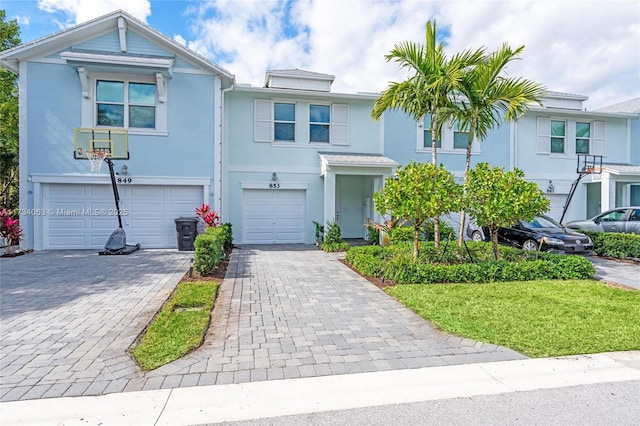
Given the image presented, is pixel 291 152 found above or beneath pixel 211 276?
above

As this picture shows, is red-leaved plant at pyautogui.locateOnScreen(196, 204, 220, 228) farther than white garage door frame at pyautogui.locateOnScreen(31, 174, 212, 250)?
No

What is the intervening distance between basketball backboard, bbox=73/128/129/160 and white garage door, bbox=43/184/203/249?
3.81 ft

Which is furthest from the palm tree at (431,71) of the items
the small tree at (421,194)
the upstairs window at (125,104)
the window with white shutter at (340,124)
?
the upstairs window at (125,104)

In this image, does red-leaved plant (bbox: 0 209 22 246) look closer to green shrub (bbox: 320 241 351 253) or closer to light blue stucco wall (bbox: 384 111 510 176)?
green shrub (bbox: 320 241 351 253)

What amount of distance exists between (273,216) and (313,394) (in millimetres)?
11454

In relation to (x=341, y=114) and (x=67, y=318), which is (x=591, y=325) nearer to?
(x=67, y=318)

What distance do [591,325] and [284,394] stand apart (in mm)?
4420

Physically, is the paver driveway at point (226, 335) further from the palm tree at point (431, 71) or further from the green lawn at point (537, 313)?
the palm tree at point (431, 71)

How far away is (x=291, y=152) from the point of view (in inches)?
572

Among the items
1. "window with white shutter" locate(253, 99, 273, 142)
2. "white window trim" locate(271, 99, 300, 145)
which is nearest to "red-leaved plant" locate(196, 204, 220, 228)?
"window with white shutter" locate(253, 99, 273, 142)

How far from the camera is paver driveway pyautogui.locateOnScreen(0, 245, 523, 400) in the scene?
3652 millimetres

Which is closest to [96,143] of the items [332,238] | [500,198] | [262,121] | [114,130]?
[114,130]

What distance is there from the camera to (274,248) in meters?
13.1

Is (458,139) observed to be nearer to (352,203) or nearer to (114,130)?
(352,203)
